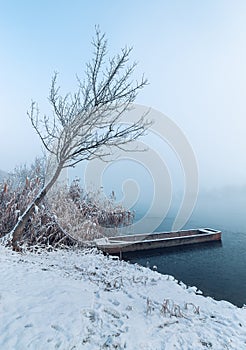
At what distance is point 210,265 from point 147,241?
2300 millimetres

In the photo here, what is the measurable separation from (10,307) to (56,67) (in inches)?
235

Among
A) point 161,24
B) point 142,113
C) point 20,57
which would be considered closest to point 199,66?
point 161,24

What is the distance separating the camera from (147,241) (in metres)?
8.55

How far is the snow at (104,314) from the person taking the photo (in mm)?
2199

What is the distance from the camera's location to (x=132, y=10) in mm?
6781

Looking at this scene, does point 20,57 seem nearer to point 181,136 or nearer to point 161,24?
point 161,24

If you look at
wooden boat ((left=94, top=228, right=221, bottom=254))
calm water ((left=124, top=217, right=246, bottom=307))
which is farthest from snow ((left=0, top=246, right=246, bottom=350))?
wooden boat ((left=94, top=228, right=221, bottom=254))

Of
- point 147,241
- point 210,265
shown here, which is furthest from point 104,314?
point 147,241

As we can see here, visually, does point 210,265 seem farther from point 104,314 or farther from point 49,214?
point 104,314

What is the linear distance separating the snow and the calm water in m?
1.63

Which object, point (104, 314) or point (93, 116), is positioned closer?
point (104, 314)

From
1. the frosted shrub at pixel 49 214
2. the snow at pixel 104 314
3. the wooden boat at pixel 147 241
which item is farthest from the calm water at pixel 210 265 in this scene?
the frosted shrub at pixel 49 214

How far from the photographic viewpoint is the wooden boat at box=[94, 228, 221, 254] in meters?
7.69

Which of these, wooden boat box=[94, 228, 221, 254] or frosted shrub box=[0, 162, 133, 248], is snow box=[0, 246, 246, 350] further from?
wooden boat box=[94, 228, 221, 254]
